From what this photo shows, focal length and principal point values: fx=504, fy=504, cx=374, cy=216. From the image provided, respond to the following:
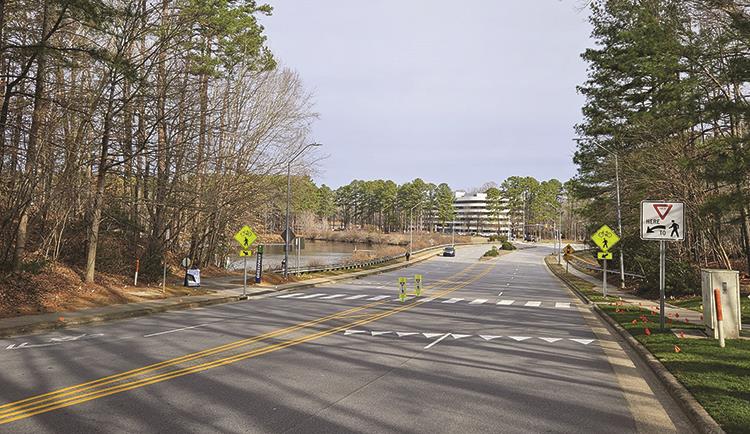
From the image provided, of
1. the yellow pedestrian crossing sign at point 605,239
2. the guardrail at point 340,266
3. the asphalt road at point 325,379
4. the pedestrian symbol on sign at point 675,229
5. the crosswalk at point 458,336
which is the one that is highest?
the pedestrian symbol on sign at point 675,229

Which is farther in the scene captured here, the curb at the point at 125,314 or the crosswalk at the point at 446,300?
the crosswalk at the point at 446,300

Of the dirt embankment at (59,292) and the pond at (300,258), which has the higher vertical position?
the dirt embankment at (59,292)

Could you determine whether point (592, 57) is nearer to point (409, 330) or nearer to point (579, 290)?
point (579, 290)

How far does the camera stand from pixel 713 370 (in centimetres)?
849

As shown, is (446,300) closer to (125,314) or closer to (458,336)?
(458,336)

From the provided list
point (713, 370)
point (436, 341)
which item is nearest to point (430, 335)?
point (436, 341)

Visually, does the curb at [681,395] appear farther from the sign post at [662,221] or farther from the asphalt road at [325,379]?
the sign post at [662,221]

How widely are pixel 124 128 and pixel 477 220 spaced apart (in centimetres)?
17063

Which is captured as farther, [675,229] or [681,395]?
[675,229]

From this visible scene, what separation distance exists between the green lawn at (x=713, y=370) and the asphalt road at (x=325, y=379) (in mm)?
498

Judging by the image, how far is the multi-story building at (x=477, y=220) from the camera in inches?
6949

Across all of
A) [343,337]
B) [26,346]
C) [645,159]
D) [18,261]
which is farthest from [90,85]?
[645,159]

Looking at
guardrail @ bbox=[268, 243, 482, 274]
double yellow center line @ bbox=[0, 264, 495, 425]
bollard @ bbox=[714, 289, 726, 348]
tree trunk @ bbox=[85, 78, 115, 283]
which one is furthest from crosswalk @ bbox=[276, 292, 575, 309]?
guardrail @ bbox=[268, 243, 482, 274]

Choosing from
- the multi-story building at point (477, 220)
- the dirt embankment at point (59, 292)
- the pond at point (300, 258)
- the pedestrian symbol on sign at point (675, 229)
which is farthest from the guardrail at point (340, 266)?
the multi-story building at point (477, 220)
